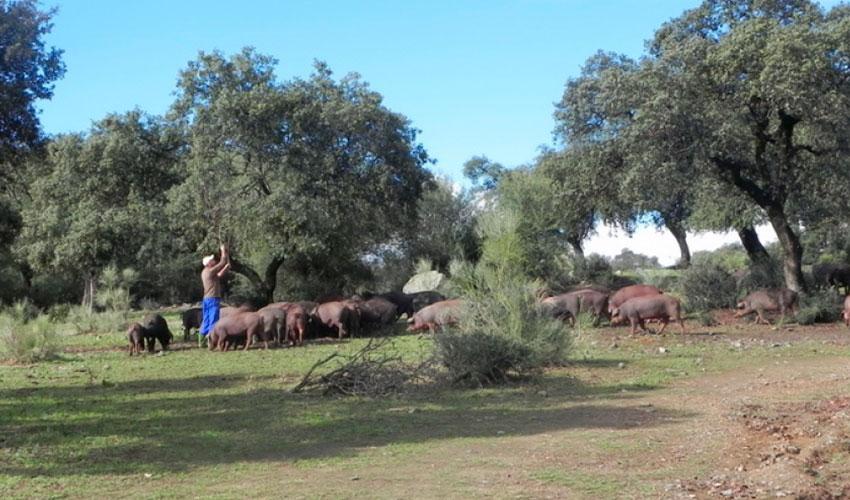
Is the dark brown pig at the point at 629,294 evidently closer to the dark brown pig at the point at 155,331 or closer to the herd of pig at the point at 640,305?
the herd of pig at the point at 640,305

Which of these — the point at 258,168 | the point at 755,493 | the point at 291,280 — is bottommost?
the point at 755,493

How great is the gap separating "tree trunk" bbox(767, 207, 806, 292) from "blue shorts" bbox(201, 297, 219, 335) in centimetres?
1503

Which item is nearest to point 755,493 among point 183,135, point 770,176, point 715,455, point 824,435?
point 715,455

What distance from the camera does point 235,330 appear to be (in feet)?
66.3

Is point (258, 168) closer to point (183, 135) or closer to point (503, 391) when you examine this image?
point (183, 135)

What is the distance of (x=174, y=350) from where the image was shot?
20938 mm

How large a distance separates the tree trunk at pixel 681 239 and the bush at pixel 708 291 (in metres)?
17.8

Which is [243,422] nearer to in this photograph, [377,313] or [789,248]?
[377,313]

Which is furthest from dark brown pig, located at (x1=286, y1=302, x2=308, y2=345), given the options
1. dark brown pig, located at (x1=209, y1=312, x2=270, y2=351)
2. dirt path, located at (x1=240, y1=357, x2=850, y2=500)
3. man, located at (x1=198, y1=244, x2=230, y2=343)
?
dirt path, located at (x1=240, y1=357, x2=850, y2=500)

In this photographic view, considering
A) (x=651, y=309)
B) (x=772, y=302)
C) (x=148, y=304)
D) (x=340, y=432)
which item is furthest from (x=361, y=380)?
(x=148, y=304)

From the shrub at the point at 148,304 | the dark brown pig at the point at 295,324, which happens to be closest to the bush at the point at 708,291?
the dark brown pig at the point at 295,324

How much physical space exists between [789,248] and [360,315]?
12.0 meters

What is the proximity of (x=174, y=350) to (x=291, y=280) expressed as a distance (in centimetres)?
1264

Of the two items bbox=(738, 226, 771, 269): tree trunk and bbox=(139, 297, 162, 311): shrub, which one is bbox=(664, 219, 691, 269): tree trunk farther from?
bbox=(139, 297, 162, 311): shrub
